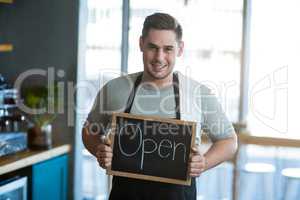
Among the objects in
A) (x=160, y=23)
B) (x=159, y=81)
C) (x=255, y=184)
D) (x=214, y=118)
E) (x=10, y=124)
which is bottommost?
(x=255, y=184)

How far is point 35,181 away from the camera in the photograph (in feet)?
9.60

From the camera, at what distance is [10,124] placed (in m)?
3.01

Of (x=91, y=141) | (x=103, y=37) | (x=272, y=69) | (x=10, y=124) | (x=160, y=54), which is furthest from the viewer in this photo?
(x=103, y=37)

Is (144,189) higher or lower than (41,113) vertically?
lower

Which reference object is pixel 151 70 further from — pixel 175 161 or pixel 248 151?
pixel 248 151

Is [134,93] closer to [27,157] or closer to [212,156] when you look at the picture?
[212,156]

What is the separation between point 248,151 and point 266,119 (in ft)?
0.78

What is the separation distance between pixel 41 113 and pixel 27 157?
48 cm

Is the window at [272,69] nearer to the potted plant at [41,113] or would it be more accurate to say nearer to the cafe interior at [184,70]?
the cafe interior at [184,70]

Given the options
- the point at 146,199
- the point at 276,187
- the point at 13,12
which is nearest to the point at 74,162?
the point at 13,12

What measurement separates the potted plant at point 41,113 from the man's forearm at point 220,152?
1.46m

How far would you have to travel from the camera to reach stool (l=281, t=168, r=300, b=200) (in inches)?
125

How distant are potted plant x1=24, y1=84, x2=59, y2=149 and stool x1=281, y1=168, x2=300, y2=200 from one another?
4.91 ft

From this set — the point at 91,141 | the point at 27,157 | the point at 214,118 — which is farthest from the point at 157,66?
the point at 27,157
